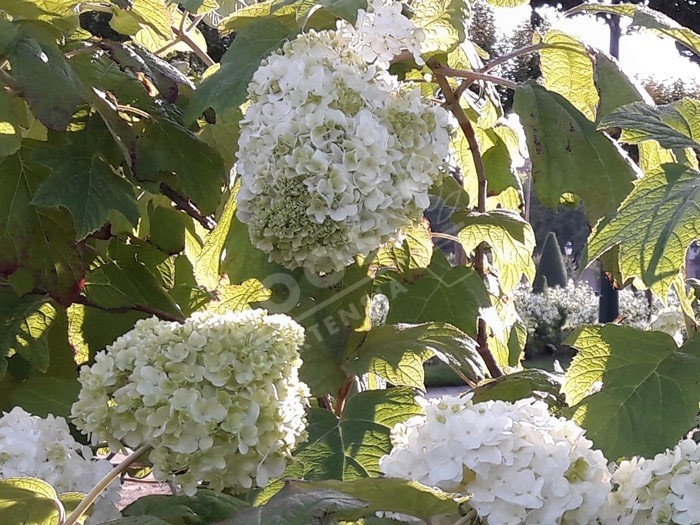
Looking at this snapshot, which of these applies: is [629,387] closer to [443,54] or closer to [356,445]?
[356,445]

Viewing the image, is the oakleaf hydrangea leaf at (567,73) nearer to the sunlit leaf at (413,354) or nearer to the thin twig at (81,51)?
the sunlit leaf at (413,354)

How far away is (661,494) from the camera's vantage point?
748 mm

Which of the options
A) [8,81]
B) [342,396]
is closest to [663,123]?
[342,396]

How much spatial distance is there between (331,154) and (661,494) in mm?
487

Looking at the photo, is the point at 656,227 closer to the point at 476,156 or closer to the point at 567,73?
the point at 476,156

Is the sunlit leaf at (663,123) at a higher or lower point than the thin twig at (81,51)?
higher

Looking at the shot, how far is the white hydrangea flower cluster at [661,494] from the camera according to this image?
2.43ft

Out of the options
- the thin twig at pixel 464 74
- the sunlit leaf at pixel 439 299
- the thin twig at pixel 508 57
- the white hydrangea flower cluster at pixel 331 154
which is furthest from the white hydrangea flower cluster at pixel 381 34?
the sunlit leaf at pixel 439 299

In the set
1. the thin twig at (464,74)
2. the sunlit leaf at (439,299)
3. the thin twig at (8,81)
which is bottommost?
the sunlit leaf at (439,299)

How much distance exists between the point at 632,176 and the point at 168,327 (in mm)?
718

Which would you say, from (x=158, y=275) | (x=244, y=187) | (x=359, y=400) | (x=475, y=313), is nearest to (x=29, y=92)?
(x=244, y=187)

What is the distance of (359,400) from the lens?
43.3 inches

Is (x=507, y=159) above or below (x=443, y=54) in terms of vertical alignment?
below

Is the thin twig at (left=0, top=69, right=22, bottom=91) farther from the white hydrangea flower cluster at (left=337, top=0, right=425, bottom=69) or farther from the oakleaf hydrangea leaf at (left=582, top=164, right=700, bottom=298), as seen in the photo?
the oakleaf hydrangea leaf at (left=582, top=164, right=700, bottom=298)
